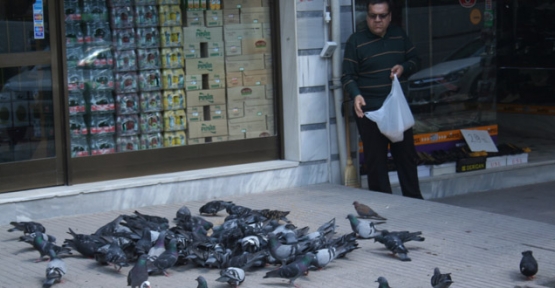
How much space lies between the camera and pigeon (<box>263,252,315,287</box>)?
6312 mm

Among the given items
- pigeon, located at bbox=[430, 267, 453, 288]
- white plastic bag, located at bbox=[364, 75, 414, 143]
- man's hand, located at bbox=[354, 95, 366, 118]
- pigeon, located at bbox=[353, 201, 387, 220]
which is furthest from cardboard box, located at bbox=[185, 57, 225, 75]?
pigeon, located at bbox=[430, 267, 453, 288]

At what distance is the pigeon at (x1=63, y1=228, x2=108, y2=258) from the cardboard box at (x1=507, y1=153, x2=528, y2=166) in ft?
20.3

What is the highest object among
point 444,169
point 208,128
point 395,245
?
Result: point 208,128

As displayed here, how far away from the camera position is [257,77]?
1030 cm

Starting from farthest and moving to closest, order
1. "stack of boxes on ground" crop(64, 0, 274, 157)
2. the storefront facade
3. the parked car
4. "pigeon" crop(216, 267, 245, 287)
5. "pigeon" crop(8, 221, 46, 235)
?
1. the parked car
2. "stack of boxes on ground" crop(64, 0, 274, 157)
3. the storefront facade
4. "pigeon" crop(8, 221, 46, 235)
5. "pigeon" crop(216, 267, 245, 287)

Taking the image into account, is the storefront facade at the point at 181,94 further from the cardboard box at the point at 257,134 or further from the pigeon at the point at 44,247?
the pigeon at the point at 44,247

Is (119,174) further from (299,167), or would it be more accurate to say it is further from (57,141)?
(299,167)

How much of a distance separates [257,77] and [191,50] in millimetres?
868

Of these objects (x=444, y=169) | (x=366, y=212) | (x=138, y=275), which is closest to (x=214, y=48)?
(x=366, y=212)

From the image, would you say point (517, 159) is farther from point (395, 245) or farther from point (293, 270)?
point (293, 270)

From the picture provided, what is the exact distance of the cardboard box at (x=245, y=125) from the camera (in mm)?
10203

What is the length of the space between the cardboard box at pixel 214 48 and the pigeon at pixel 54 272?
13.2 ft

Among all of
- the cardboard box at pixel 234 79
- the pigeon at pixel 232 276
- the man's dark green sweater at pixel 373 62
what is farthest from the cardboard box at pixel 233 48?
the pigeon at pixel 232 276

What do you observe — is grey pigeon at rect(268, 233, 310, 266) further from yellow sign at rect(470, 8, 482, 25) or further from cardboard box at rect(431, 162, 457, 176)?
yellow sign at rect(470, 8, 482, 25)
